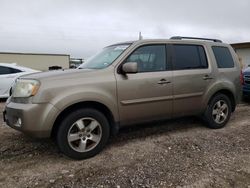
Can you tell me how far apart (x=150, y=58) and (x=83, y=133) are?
1720 mm

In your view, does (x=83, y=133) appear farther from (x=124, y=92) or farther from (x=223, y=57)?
(x=223, y=57)

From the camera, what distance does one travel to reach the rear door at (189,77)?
186 inches

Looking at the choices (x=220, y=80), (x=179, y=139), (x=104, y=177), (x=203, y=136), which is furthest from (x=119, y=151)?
(x=220, y=80)

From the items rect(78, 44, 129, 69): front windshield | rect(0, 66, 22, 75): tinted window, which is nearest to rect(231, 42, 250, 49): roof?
rect(0, 66, 22, 75): tinted window

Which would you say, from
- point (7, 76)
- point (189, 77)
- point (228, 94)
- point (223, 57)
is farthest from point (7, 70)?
point (228, 94)

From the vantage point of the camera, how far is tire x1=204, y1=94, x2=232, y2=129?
5281 millimetres

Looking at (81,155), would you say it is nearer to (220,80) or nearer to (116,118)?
(116,118)

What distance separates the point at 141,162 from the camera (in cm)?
376

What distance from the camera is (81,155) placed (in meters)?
3.83

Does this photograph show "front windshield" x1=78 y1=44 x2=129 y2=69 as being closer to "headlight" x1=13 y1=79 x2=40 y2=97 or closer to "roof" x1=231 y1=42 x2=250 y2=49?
"headlight" x1=13 y1=79 x2=40 y2=97

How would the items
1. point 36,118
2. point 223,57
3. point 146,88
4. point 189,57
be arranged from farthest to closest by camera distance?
point 223,57
point 189,57
point 146,88
point 36,118

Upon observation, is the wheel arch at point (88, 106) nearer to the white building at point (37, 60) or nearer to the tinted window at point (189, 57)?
the tinted window at point (189, 57)

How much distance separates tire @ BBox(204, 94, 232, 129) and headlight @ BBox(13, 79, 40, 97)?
328 centimetres

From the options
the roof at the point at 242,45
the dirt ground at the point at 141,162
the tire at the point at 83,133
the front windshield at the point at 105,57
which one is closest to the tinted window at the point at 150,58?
the front windshield at the point at 105,57
